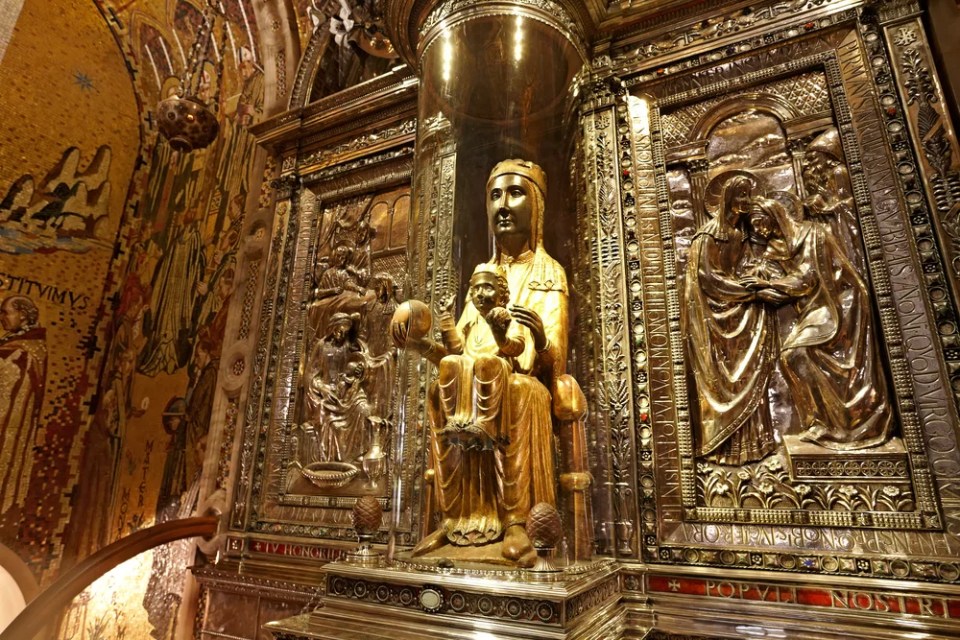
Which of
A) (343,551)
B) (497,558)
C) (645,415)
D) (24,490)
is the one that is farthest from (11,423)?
(645,415)

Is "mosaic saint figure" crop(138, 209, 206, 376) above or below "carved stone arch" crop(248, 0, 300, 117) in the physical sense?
below

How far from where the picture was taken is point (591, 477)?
2959 mm

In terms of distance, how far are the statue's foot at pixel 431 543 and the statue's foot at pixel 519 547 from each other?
32 cm

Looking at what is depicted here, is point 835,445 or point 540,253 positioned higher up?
point 540,253

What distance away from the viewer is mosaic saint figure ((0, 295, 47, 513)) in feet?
17.4

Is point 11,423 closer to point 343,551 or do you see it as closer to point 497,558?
point 343,551

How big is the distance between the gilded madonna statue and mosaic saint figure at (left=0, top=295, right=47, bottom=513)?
4.94 m

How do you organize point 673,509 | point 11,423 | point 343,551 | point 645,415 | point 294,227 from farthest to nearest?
point 11,423, point 294,227, point 343,551, point 645,415, point 673,509

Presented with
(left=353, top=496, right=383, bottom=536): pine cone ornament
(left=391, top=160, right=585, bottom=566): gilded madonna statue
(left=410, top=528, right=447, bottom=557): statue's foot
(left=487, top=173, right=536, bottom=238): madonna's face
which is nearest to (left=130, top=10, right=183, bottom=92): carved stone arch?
(left=487, top=173, right=536, bottom=238): madonna's face

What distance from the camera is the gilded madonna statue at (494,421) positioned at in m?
2.57

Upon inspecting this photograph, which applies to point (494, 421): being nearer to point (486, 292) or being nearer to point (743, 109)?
point (486, 292)

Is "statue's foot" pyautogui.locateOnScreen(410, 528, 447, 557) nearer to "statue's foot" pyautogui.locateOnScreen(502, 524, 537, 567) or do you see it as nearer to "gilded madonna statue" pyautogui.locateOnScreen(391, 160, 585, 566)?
"gilded madonna statue" pyautogui.locateOnScreen(391, 160, 585, 566)

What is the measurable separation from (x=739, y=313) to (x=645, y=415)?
0.77 metres

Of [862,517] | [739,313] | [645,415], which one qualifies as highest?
[739,313]
